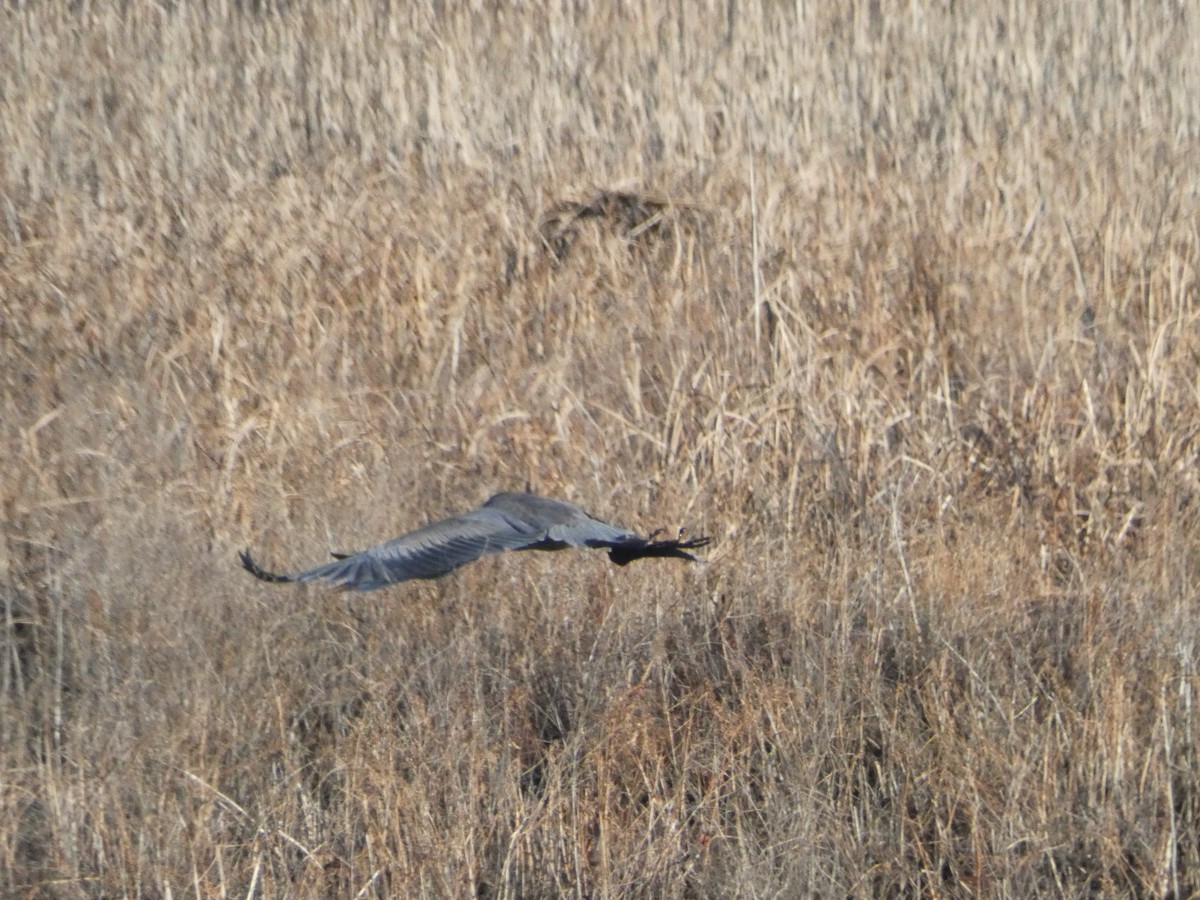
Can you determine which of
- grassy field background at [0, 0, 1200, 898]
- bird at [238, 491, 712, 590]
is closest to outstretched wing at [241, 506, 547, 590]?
bird at [238, 491, 712, 590]

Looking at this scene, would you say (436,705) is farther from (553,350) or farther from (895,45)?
(895,45)

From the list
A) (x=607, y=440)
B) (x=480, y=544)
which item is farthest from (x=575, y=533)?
(x=607, y=440)

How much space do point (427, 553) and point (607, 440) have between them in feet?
6.26

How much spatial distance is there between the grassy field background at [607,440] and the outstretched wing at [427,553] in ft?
1.56

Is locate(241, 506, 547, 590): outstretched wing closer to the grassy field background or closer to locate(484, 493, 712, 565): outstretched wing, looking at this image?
locate(484, 493, 712, 565): outstretched wing

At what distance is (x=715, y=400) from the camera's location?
4566 millimetres

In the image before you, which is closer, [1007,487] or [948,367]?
[1007,487]

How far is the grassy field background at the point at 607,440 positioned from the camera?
9.41ft

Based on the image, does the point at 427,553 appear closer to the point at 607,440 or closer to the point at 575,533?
the point at 575,533

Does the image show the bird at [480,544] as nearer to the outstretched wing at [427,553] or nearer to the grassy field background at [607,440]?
the outstretched wing at [427,553]

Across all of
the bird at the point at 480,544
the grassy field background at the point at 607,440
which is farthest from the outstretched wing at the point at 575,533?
the grassy field background at the point at 607,440

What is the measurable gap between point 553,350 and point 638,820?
246 cm

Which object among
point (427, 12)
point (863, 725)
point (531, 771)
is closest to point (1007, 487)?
point (863, 725)

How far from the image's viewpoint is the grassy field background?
2.87 m
